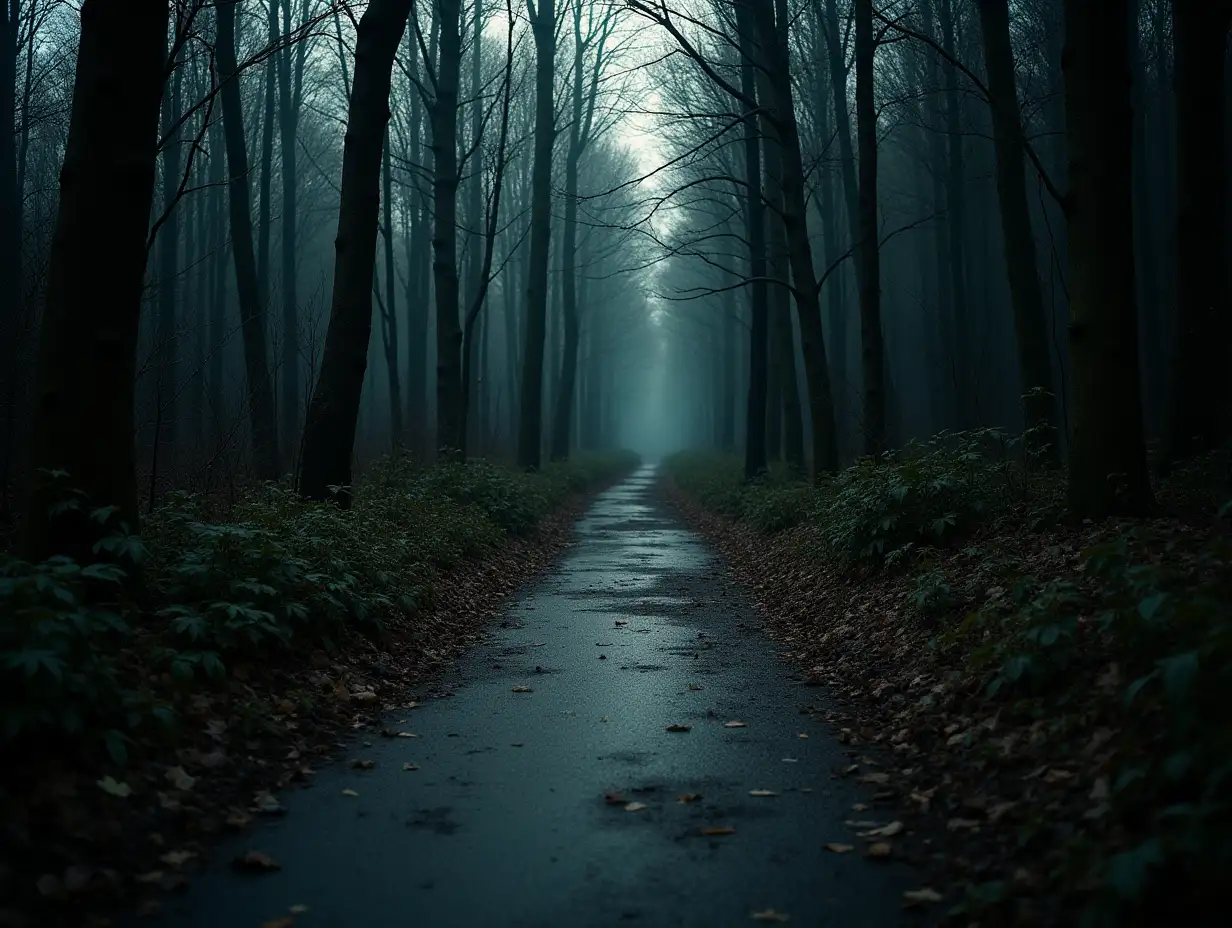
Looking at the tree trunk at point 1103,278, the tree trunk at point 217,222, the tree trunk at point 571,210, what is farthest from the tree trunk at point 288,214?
the tree trunk at point 1103,278

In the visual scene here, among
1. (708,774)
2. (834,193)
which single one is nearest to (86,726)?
(708,774)

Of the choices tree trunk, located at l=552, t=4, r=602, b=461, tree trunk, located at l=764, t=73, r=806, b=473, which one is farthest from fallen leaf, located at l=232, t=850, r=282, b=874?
tree trunk, located at l=552, t=4, r=602, b=461

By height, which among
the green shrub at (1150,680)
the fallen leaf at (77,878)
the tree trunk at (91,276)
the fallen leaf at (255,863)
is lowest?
the fallen leaf at (255,863)

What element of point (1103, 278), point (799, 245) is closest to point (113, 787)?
point (1103, 278)

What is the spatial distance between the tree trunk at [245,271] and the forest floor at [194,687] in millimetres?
5486

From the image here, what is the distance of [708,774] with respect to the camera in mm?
5348

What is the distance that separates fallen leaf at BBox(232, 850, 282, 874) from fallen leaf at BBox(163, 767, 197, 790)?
730 mm

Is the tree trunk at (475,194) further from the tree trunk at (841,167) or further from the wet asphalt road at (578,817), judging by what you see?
the wet asphalt road at (578,817)

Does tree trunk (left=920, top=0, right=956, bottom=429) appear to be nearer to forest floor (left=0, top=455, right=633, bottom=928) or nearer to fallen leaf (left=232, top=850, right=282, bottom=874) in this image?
forest floor (left=0, top=455, right=633, bottom=928)

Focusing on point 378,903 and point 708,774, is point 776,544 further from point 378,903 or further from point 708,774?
point 378,903

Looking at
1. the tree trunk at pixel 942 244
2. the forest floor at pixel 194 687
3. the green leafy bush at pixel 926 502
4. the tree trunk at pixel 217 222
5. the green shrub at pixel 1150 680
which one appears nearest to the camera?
the green shrub at pixel 1150 680

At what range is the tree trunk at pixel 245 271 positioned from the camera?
16078mm

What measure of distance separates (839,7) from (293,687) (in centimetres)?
1954

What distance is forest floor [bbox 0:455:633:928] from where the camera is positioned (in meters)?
3.95
